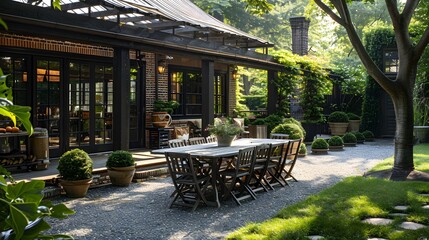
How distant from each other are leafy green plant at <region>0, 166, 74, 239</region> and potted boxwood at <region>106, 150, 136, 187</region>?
7.08 metres

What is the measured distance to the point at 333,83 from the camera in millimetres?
19969

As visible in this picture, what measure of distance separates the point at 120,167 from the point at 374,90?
1417 centimetres

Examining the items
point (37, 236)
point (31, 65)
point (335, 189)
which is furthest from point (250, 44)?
point (37, 236)

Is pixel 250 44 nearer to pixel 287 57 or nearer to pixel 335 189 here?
pixel 287 57

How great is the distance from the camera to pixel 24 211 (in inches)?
39.3

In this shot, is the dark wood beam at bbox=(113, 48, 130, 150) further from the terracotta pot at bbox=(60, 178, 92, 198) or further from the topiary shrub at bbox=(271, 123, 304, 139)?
the topiary shrub at bbox=(271, 123, 304, 139)

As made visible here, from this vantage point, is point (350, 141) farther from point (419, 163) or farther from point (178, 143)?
point (178, 143)

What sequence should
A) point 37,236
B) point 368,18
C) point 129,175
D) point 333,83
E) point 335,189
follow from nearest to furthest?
point 37,236 → point 335,189 → point 129,175 → point 333,83 → point 368,18

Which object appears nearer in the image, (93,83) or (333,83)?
(93,83)

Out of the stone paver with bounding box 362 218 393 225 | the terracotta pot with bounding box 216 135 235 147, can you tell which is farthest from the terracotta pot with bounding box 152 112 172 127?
the stone paver with bounding box 362 218 393 225

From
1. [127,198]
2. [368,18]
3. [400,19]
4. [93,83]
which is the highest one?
[368,18]

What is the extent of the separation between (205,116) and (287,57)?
17.6 feet

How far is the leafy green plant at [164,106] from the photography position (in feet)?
41.8

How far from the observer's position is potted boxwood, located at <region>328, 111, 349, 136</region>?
18906 millimetres
